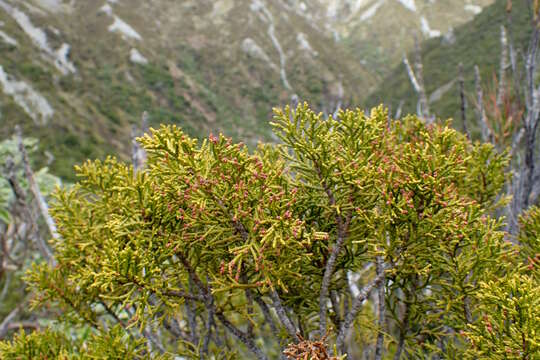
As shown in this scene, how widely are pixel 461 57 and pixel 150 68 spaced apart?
7590cm

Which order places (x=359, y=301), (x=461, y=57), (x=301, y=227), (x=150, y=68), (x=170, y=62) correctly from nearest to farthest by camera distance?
1. (x=301, y=227)
2. (x=359, y=301)
3. (x=461, y=57)
4. (x=150, y=68)
5. (x=170, y=62)

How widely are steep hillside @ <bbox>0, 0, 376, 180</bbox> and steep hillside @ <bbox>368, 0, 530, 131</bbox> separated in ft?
50.3

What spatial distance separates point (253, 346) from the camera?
225cm

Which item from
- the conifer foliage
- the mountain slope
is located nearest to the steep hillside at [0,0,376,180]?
the mountain slope

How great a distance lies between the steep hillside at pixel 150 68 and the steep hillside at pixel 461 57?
603 inches

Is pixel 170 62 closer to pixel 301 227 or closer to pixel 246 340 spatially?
pixel 246 340

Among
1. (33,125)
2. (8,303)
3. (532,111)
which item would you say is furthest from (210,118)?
(532,111)

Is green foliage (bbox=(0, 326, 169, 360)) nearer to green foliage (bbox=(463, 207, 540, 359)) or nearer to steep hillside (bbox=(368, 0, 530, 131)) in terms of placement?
green foliage (bbox=(463, 207, 540, 359))

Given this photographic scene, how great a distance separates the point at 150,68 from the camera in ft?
314

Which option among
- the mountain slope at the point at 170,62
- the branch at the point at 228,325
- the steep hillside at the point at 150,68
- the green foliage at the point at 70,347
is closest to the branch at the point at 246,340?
the branch at the point at 228,325

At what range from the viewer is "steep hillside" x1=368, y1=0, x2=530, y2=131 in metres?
43.7

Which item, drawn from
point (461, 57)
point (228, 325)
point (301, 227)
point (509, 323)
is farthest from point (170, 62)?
point (509, 323)

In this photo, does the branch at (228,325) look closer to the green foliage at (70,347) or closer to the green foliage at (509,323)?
the green foliage at (70,347)

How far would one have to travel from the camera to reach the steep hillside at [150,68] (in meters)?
57.8
